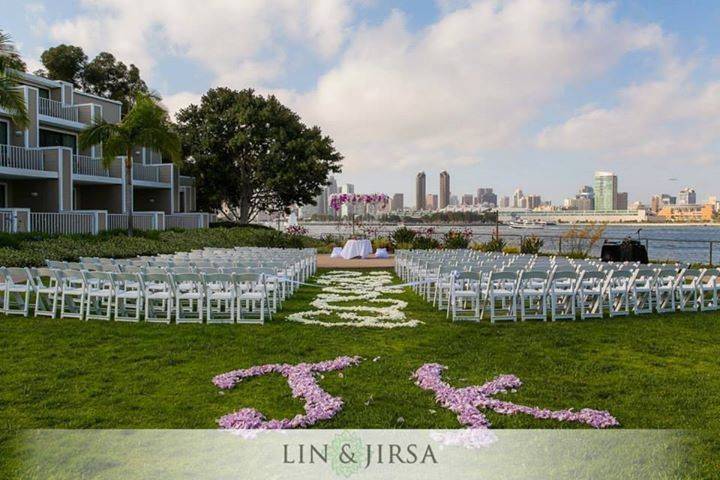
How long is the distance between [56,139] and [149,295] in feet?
77.4

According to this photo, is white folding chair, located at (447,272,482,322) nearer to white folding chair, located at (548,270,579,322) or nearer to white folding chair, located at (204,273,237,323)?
white folding chair, located at (548,270,579,322)

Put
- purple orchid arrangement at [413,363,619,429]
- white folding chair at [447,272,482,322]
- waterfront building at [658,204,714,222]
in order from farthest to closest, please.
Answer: waterfront building at [658,204,714,222] < white folding chair at [447,272,482,322] < purple orchid arrangement at [413,363,619,429]

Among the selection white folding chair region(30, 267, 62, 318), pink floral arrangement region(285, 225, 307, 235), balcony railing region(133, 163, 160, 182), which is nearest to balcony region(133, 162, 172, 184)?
balcony railing region(133, 163, 160, 182)

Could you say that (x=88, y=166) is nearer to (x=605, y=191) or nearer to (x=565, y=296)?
(x=565, y=296)

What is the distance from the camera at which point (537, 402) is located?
18.2 feet

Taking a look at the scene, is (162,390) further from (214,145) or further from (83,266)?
(214,145)

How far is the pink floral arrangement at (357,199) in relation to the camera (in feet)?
95.1

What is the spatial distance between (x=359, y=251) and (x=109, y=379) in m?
20.4

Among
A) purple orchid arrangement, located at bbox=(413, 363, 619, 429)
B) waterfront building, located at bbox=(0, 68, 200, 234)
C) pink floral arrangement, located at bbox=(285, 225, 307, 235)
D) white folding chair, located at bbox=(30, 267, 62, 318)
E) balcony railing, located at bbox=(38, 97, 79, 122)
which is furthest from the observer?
pink floral arrangement, located at bbox=(285, 225, 307, 235)

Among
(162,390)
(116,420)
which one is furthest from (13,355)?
(116,420)

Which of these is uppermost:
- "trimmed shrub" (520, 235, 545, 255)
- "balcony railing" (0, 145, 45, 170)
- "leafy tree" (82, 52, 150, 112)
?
"leafy tree" (82, 52, 150, 112)

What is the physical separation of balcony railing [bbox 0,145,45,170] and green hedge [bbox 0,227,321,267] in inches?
172

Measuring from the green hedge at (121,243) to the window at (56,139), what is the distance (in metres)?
7.02

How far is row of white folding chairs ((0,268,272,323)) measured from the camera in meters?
9.79
